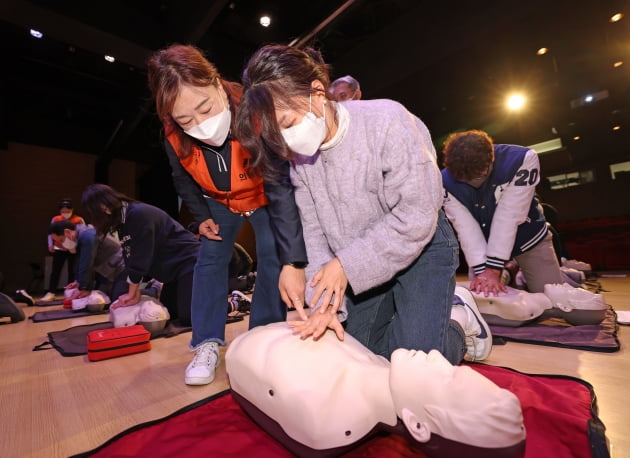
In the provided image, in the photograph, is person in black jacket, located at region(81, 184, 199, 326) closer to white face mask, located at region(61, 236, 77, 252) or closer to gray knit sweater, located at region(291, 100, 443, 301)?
gray knit sweater, located at region(291, 100, 443, 301)

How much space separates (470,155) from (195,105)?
4.38 feet

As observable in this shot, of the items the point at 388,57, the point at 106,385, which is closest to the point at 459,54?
the point at 388,57

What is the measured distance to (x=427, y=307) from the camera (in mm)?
937

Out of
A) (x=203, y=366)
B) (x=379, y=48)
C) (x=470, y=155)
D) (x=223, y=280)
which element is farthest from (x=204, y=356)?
(x=379, y=48)

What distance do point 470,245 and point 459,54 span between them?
317cm

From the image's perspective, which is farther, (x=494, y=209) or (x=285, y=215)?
(x=494, y=209)

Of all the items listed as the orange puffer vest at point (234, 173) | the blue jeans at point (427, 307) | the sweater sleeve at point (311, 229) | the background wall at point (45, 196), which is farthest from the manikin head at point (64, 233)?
the blue jeans at point (427, 307)

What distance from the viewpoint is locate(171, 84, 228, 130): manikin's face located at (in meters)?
1.16

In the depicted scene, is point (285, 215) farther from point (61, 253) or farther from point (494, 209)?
point (61, 253)

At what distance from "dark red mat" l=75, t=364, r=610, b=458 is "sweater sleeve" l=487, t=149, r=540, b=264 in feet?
2.86

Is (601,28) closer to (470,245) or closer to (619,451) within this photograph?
(470,245)

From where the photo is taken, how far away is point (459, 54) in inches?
161

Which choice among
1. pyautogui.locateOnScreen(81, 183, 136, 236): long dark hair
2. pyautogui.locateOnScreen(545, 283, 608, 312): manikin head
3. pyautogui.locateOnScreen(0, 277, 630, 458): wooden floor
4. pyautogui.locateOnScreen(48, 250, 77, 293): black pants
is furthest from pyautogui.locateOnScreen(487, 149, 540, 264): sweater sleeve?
pyautogui.locateOnScreen(48, 250, 77, 293): black pants

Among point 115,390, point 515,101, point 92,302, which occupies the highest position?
point 515,101
